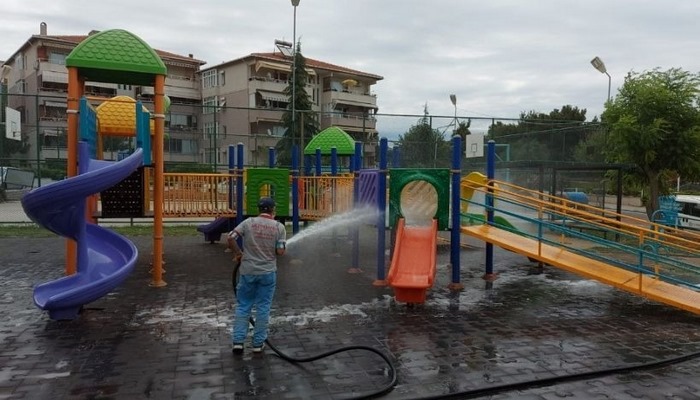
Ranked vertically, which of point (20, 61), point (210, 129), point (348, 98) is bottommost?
point (210, 129)

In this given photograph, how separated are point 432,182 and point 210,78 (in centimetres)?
4774

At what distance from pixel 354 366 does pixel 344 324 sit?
1.52m

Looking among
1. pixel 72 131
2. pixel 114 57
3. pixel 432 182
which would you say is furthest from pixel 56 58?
pixel 432 182

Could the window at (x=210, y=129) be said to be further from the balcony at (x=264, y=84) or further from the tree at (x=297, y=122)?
the balcony at (x=264, y=84)

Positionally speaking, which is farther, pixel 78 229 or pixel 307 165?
→ pixel 307 165

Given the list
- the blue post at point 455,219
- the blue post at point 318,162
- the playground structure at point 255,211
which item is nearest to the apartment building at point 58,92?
the blue post at point 318,162

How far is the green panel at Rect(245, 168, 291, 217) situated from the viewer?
38.1 ft

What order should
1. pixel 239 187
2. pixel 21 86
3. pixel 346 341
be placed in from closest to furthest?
pixel 346 341 → pixel 239 187 → pixel 21 86

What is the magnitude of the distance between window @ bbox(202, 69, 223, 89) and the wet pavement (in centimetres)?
4484

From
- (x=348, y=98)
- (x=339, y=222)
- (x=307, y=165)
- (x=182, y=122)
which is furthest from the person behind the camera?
(x=348, y=98)

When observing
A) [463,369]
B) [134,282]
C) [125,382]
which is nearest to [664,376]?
[463,369]

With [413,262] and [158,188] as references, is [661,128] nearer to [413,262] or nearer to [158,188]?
[413,262]

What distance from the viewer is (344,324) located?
6828 mm

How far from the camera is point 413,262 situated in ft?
27.8
